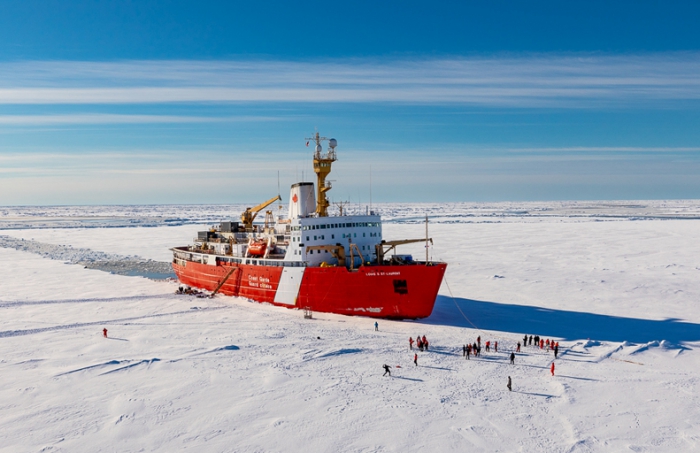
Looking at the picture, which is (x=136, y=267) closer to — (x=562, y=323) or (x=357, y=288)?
(x=357, y=288)

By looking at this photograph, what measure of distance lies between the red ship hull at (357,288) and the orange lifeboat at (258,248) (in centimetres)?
109

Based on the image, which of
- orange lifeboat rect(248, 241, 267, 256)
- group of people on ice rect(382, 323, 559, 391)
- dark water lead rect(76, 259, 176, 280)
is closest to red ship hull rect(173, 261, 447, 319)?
orange lifeboat rect(248, 241, 267, 256)

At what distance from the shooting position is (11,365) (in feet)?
66.8

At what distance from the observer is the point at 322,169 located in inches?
1261

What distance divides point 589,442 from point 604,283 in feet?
86.1

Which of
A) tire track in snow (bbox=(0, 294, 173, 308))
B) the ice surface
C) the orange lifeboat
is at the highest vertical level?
the orange lifeboat

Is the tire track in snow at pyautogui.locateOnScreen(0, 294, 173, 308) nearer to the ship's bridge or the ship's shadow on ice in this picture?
the ship's bridge

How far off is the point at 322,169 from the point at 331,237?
4909mm

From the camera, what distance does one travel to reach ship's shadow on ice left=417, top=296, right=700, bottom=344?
24.3 metres

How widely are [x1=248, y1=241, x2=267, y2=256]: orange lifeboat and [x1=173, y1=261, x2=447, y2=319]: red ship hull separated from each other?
1.09 meters

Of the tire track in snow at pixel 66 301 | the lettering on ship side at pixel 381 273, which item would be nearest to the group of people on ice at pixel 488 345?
the lettering on ship side at pixel 381 273

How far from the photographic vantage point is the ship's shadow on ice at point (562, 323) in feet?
79.9

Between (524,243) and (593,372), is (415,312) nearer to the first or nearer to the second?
(593,372)

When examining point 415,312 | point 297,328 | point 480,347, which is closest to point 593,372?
point 480,347
